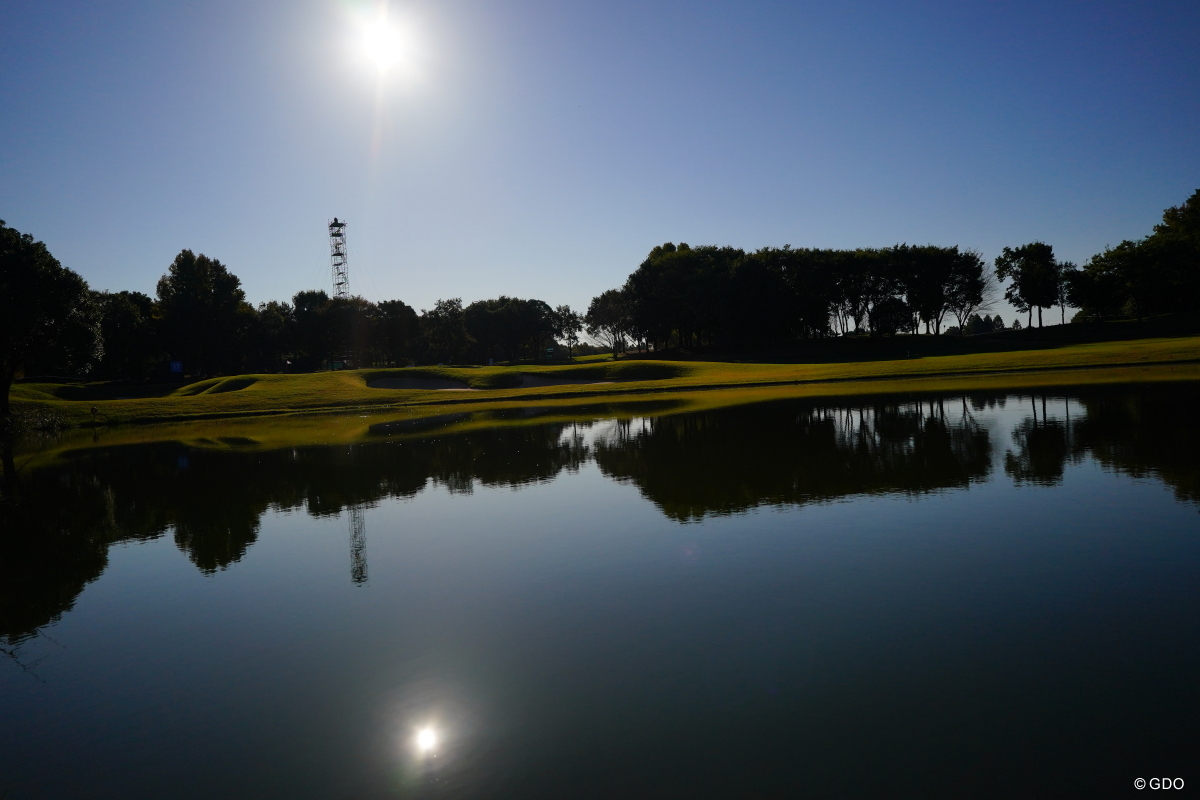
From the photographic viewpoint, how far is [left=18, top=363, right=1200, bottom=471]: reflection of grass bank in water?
3478 cm

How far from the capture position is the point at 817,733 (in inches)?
234

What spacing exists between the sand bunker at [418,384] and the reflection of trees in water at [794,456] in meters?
37.9

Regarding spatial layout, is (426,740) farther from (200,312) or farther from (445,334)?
(445,334)

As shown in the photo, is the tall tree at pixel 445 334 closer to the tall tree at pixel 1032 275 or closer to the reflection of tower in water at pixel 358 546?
the tall tree at pixel 1032 275

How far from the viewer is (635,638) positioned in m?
8.16

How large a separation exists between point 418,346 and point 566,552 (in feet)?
407

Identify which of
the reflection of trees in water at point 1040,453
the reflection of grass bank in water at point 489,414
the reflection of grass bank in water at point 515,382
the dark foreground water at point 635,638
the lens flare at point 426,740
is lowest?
the lens flare at point 426,740

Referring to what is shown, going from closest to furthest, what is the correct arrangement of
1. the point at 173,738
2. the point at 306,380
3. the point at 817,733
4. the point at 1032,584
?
1. the point at 817,733
2. the point at 173,738
3. the point at 1032,584
4. the point at 306,380

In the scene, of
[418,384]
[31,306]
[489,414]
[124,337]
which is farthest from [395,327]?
[489,414]

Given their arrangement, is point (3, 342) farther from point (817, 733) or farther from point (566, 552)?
point (817, 733)

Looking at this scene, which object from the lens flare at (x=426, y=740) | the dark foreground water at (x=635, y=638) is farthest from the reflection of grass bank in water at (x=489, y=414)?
the lens flare at (x=426, y=740)

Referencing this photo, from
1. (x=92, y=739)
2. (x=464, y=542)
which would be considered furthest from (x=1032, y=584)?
(x=92, y=739)

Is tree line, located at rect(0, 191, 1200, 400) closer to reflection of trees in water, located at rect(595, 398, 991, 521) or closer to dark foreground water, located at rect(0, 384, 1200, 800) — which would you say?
reflection of trees in water, located at rect(595, 398, 991, 521)

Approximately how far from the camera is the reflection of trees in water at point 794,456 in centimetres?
1525
